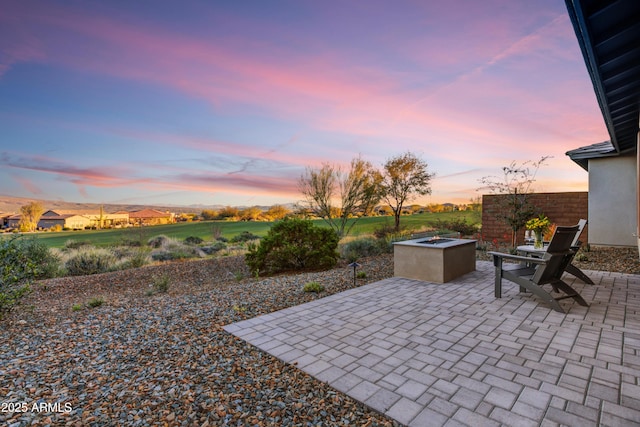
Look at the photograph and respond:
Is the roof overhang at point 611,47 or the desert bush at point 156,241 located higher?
the roof overhang at point 611,47

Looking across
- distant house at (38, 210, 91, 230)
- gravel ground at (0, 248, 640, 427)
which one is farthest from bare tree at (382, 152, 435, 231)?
distant house at (38, 210, 91, 230)

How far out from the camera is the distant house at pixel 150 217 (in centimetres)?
1488

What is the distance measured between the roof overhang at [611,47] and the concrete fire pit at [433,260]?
3.23 m

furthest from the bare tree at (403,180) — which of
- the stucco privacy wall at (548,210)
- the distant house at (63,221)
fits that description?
the distant house at (63,221)

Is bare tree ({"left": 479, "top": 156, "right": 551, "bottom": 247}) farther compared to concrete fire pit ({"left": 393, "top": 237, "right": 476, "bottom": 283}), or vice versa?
bare tree ({"left": 479, "top": 156, "right": 551, "bottom": 247})

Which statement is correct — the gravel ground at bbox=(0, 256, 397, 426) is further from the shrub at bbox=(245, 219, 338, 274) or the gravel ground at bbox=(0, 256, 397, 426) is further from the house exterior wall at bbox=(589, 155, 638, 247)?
the house exterior wall at bbox=(589, 155, 638, 247)

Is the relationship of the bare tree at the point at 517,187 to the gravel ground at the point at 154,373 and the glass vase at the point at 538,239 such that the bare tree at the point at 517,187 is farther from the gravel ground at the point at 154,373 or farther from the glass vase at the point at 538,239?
the gravel ground at the point at 154,373

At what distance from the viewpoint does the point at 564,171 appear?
1072 cm

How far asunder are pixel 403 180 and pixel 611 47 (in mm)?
11175

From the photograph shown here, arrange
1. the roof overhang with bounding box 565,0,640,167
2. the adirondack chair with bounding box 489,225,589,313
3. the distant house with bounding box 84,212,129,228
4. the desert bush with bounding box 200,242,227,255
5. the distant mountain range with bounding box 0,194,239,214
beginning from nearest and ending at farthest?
the roof overhang with bounding box 565,0,640,167 < the adirondack chair with bounding box 489,225,589,313 < the desert bush with bounding box 200,242,227,255 < the distant mountain range with bounding box 0,194,239,214 < the distant house with bounding box 84,212,129,228

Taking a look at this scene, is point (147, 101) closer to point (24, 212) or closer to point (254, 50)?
point (254, 50)

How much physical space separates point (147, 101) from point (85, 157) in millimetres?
3051

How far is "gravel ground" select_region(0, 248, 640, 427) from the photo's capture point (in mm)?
1962

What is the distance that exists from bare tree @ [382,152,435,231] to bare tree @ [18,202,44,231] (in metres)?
15.8
